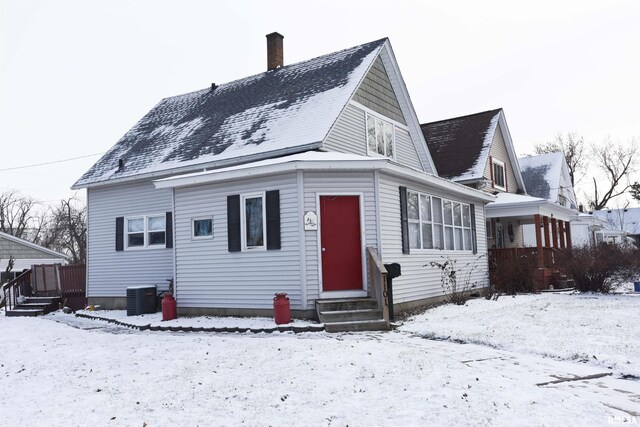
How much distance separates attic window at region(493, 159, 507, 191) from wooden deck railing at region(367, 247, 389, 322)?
1358 centimetres

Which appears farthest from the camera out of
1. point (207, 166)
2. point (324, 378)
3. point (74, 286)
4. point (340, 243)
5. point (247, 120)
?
point (74, 286)

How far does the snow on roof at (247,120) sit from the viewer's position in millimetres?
13148

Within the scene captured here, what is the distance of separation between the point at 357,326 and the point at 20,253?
25.8 meters

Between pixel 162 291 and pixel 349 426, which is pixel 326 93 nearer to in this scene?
pixel 162 291

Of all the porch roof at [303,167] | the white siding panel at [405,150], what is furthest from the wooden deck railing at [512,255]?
the porch roof at [303,167]

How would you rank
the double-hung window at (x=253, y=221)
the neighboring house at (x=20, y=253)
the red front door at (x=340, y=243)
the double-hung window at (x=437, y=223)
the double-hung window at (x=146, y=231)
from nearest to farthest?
the red front door at (x=340, y=243) < the double-hung window at (x=253, y=221) < the double-hung window at (x=437, y=223) < the double-hung window at (x=146, y=231) < the neighboring house at (x=20, y=253)

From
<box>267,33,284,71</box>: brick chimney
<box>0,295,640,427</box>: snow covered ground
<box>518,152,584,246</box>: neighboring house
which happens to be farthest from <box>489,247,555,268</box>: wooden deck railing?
<box>267,33,284,71</box>: brick chimney

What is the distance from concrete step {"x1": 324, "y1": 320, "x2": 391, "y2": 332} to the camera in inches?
379

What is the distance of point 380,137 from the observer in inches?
606

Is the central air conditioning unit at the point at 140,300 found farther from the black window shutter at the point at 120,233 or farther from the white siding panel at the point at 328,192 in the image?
the white siding panel at the point at 328,192

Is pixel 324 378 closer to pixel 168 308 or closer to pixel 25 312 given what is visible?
pixel 168 308

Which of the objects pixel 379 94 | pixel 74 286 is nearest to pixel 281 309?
pixel 379 94

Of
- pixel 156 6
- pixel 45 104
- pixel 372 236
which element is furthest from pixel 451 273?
pixel 45 104

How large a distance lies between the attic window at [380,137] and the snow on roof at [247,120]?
1.52 meters
